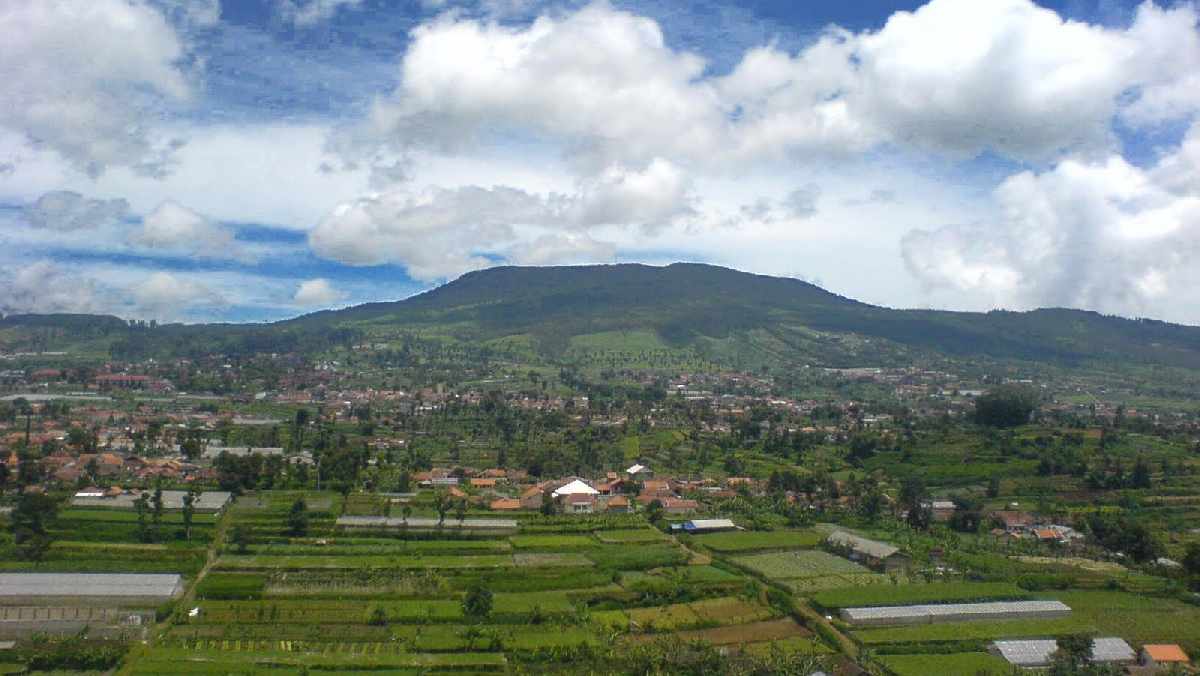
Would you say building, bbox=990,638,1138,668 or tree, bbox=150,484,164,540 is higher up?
tree, bbox=150,484,164,540

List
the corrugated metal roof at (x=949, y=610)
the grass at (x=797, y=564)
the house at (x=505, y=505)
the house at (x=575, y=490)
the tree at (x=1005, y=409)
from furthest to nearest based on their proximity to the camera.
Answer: the tree at (x=1005, y=409) < the house at (x=575, y=490) < the house at (x=505, y=505) < the grass at (x=797, y=564) < the corrugated metal roof at (x=949, y=610)

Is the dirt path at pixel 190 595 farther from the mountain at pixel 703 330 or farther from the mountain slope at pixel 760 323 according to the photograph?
the mountain slope at pixel 760 323

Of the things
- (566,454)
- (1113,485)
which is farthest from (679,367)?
(1113,485)

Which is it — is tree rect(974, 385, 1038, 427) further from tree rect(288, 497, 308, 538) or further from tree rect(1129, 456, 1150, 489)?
tree rect(288, 497, 308, 538)

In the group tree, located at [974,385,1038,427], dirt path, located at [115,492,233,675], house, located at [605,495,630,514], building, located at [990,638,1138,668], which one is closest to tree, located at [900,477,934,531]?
house, located at [605,495,630,514]

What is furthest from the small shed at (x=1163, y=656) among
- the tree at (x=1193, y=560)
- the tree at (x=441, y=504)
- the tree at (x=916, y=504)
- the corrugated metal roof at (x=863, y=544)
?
the tree at (x=441, y=504)
